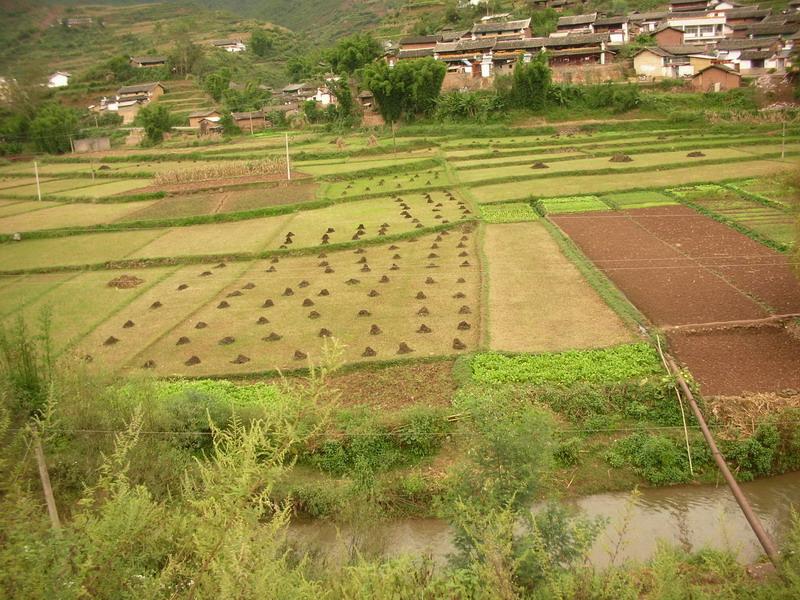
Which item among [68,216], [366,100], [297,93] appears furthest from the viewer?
[297,93]

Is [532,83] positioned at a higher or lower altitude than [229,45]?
lower

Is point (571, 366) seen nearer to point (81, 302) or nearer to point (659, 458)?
point (659, 458)

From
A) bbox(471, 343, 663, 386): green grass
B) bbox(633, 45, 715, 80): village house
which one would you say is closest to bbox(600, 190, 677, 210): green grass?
bbox(471, 343, 663, 386): green grass

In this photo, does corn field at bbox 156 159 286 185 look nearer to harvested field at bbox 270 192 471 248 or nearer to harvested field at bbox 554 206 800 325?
harvested field at bbox 270 192 471 248

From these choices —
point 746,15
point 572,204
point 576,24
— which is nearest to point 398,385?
point 572,204

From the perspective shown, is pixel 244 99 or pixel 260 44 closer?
pixel 244 99

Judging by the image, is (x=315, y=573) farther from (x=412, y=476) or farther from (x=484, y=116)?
(x=484, y=116)

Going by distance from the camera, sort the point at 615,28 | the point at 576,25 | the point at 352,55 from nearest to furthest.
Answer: the point at 352,55 < the point at 615,28 < the point at 576,25

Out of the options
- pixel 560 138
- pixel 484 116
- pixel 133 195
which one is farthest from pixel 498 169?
pixel 133 195

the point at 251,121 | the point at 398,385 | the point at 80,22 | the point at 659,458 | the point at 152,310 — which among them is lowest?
the point at 659,458
